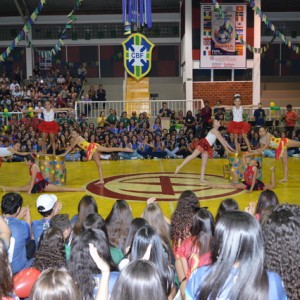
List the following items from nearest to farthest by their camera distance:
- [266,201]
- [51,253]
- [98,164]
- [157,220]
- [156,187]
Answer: [51,253], [157,220], [266,201], [156,187], [98,164]

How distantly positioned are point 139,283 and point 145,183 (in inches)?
328

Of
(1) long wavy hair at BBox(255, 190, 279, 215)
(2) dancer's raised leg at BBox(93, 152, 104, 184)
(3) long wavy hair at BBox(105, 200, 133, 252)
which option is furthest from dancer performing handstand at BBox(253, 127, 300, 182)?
(3) long wavy hair at BBox(105, 200, 133, 252)

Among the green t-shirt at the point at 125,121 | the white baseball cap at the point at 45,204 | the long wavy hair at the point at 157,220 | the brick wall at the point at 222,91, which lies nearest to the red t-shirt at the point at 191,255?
the long wavy hair at the point at 157,220

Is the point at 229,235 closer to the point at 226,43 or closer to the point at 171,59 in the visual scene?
the point at 226,43

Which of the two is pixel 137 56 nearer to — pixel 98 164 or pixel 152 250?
pixel 98 164

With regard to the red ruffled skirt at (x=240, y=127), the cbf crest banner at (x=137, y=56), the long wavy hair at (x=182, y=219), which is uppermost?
the cbf crest banner at (x=137, y=56)

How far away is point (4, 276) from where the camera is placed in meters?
2.38

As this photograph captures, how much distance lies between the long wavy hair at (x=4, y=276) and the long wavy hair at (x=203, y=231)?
1641 mm

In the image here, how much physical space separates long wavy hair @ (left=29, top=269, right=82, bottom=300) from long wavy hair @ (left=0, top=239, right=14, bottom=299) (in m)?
0.33

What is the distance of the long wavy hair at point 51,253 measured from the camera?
3.15 metres

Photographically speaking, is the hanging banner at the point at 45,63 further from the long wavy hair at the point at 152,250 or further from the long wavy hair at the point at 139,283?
the long wavy hair at the point at 139,283

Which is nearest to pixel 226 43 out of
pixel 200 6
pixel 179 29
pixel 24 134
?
pixel 200 6

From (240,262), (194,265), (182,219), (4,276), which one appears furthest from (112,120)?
(240,262)

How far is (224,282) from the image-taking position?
2.19m
